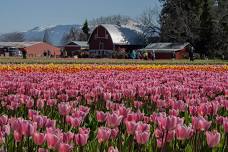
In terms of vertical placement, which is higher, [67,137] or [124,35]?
[124,35]

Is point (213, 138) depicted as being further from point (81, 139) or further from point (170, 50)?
point (170, 50)

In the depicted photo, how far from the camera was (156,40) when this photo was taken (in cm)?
8662

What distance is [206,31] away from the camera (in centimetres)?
7256

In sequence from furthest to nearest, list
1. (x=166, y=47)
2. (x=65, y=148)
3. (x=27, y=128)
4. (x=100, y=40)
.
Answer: (x=100, y=40)
(x=166, y=47)
(x=27, y=128)
(x=65, y=148)

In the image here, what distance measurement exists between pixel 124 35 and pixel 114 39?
2345 millimetres

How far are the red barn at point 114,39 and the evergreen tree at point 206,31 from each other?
1580cm

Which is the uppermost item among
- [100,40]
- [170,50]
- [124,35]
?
[124,35]

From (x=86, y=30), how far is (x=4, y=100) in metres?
123

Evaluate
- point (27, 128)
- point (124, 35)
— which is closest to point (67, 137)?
point (27, 128)

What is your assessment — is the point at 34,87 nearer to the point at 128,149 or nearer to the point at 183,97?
the point at 183,97

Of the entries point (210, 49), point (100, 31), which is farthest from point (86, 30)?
point (210, 49)

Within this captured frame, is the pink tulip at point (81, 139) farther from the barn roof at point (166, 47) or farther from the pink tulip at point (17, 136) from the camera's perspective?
the barn roof at point (166, 47)

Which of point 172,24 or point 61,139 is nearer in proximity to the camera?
point 61,139

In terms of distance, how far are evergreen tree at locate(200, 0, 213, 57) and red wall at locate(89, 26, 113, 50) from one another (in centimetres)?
1908
